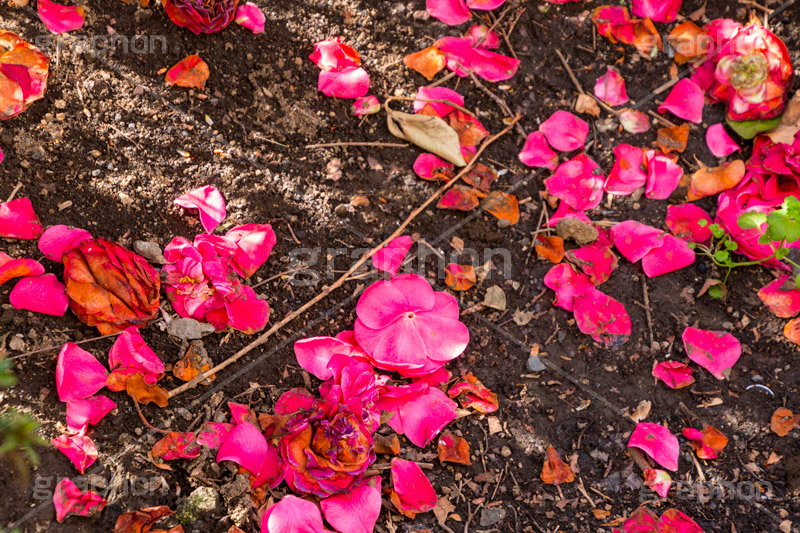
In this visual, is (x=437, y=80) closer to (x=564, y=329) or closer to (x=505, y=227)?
(x=505, y=227)

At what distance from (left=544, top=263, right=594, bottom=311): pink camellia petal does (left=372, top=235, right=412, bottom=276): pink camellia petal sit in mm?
510

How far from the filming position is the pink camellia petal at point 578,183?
2.18 m

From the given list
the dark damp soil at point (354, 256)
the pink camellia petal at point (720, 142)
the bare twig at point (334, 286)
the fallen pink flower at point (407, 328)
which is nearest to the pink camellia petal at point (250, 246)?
the dark damp soil at point (354, 256)

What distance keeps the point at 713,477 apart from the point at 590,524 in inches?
18.2

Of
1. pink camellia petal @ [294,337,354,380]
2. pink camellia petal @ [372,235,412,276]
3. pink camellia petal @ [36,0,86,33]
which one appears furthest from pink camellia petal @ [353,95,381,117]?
pink camellia petal @ [36,0,86,33]

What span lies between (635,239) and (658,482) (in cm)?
82

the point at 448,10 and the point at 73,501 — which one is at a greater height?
the point at 448,10

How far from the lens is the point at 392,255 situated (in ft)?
6.68

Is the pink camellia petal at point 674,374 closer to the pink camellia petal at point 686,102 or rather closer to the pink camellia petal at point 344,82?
the pink camellia petal at point 686,102

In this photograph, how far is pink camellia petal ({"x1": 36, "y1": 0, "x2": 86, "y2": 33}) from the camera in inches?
76.6

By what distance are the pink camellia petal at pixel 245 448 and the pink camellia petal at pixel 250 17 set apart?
54.8 inches

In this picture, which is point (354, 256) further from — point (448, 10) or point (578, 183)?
point (448, 10)

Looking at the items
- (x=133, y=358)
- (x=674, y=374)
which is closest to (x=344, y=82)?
(x=133, y=358)

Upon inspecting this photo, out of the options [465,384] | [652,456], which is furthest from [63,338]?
[652,456]
